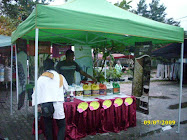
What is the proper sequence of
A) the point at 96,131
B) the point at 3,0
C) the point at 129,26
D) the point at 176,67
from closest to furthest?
the point at 129,26, the point at 96,131, the point at 176,67, the point at 3,0

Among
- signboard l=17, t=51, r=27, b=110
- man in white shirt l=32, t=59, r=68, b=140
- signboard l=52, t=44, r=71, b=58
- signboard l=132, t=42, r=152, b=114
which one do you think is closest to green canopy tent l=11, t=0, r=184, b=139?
man in white shirt l=32, t=59, r=68, b=140

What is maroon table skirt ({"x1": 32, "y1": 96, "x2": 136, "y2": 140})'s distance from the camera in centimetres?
339

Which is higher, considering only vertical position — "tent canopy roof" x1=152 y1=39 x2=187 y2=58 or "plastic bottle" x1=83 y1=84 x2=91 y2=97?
"tent canopy roof" x1=152 y1=39 x2=187 y2=58

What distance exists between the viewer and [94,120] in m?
3.68

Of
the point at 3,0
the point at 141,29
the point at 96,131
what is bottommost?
the point at 96,131

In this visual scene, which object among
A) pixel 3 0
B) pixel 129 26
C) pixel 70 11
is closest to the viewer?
pixel 70 11

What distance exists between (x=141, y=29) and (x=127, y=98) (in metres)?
1.53

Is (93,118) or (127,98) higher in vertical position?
(127,98)

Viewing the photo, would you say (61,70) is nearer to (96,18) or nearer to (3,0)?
(96,18)

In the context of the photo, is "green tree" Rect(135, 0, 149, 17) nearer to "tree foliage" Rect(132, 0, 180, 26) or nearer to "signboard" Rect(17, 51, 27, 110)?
"tree foliage" Rect(132, 0, 180, 26)

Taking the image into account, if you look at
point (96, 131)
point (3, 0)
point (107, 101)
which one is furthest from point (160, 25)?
point (3, 0)

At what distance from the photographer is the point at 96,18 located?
3.01 meters
